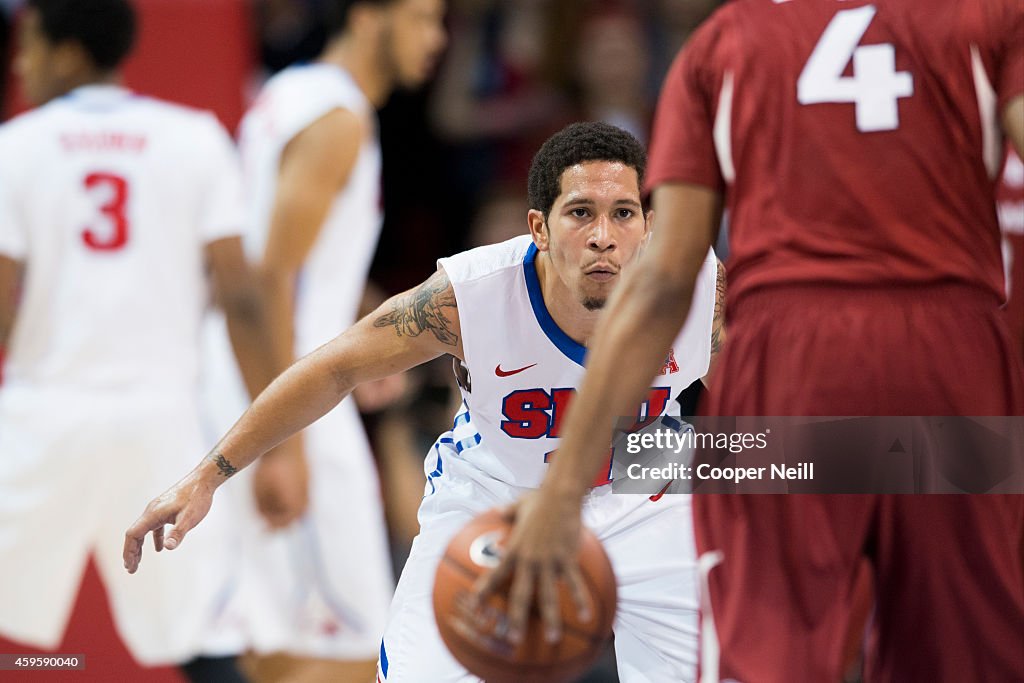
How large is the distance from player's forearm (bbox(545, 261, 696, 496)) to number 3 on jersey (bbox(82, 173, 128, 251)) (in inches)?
150

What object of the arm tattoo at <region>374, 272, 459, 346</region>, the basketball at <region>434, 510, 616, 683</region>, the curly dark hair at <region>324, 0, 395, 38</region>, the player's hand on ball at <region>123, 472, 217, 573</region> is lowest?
the basketball at <region>434, 510, 616, 683</region>

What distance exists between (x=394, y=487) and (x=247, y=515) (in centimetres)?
225

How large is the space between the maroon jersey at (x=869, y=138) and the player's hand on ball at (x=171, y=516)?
1.63 metres

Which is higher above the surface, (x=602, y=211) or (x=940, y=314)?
(x=602, y=211)

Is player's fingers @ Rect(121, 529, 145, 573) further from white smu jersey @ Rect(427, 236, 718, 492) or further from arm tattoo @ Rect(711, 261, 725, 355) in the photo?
arm tattoo @ Rect(711, 261, 725, 355)

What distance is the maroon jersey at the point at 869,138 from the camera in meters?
2.61

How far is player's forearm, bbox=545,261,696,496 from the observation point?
2.51m

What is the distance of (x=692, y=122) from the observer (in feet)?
9.02

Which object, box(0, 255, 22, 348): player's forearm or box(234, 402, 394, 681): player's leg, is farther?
box(234, 402, 394, 681): player's leg

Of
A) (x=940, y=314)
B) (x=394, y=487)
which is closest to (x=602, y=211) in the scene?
(x=940, y=314)

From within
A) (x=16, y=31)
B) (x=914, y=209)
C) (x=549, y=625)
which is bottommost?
(x=549, y=625)

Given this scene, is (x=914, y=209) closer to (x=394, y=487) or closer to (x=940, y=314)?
(x=940, y=314)

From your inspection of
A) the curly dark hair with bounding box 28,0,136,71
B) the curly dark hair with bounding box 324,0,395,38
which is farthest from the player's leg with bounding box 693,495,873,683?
the curly dark hair with bounding box 324,0,395,38

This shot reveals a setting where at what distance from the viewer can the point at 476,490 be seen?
4.35 m
